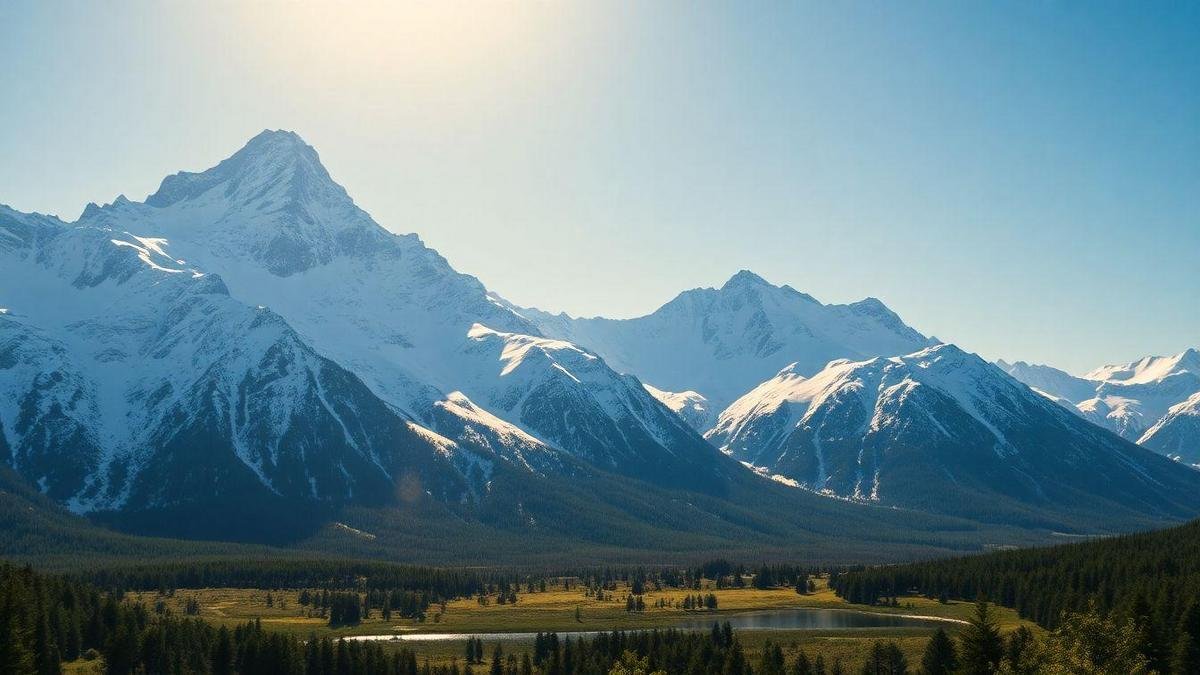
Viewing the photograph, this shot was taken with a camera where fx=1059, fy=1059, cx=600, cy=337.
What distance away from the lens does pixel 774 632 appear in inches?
7830

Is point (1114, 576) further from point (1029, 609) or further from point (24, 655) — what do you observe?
point (24, 655)

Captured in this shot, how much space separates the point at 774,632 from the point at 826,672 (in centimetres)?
4913

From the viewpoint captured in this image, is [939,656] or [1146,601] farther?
[939,656]

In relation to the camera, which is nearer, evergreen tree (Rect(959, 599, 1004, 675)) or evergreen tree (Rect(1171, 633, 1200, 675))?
evergreen tree (Rect(959, 599, 1004, 675))

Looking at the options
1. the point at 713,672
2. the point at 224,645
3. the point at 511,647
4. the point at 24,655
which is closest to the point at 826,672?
the point at 713,672

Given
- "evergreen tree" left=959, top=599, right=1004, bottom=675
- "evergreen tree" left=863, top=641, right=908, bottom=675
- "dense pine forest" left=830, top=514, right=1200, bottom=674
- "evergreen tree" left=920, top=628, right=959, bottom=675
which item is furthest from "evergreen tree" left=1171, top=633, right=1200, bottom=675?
"evergreen tree" left=959, top=599, right=1004, bottom=675

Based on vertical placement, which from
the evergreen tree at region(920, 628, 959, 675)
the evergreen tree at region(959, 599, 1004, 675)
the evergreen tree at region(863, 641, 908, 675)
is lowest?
the evergreen tree at region(863, 641, 908, 675)

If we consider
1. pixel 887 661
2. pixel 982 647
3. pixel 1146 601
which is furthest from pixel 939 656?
pixel 982 647

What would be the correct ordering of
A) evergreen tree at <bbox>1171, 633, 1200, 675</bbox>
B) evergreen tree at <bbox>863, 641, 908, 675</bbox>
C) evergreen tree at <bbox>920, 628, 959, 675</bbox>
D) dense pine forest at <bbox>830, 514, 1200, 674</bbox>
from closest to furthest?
evergreen tree at <bbox>1171, 633, 1200, 675</bbox>
dense pine forest at <bbox>830, 514, 1200, 674</bbox>
evergreen tree at <bbox>920, 628, 959, 675</bbox>
evergreen tree at <bbox>863, 641, 908, 675</bbox>

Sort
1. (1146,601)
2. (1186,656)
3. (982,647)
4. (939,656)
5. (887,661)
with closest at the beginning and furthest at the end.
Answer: (982,647) → (1186,656) → (1146,601) → (939,656) → (887,661)

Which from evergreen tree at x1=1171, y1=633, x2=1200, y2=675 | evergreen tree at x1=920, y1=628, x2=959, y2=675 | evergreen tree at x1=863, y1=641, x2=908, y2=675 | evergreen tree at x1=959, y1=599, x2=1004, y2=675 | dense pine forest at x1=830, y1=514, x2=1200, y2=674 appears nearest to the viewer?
evergreen tree at x1=959, y1=599, x2=1004, y2=675

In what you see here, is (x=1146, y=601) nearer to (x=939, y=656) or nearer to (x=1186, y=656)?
(x=1186, y=656)

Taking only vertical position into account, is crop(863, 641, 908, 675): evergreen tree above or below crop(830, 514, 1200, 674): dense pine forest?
below

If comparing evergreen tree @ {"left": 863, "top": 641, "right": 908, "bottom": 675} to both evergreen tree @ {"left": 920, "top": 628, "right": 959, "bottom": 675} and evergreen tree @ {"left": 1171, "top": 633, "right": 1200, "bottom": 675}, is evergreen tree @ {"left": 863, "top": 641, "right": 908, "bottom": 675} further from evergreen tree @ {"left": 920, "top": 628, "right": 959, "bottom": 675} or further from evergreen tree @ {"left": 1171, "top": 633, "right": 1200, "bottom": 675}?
evergreen tree @ {"left": 1171, "top": 633, "right": 1200, "bottom": 675}
